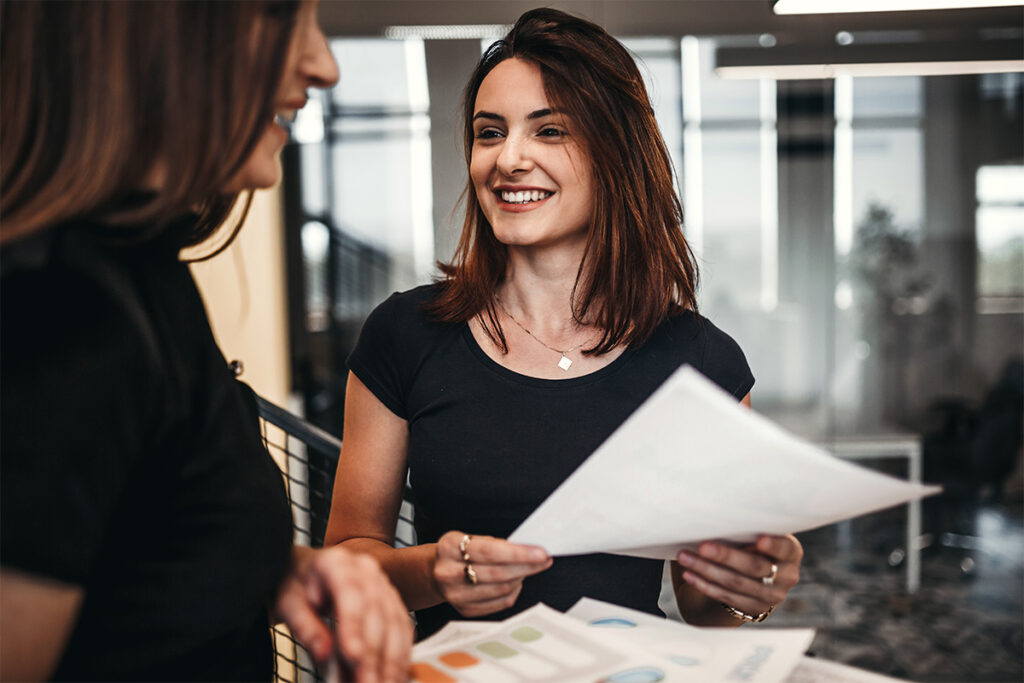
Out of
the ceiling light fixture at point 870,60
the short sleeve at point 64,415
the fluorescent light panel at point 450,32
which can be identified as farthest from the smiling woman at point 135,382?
the ceiling light fixture at point 870,60

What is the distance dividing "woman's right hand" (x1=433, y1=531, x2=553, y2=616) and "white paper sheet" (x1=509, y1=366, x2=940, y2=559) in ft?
0.08

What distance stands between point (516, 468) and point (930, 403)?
3146mm

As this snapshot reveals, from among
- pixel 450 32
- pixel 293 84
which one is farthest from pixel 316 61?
pixel 450 32

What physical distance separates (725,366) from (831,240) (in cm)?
267

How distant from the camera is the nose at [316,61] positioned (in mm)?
783

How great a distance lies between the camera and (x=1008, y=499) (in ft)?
12.0

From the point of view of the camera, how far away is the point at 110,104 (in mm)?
606

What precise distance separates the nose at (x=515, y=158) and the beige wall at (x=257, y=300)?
1.73 m

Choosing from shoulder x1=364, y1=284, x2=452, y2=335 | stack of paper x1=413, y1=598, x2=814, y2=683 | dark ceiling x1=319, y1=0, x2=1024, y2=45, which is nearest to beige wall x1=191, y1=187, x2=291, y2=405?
dark ceiling x1=319, y1=0, x2=1024, y2=45

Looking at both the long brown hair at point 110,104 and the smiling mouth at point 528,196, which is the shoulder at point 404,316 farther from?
the long brown hair at point 110,104

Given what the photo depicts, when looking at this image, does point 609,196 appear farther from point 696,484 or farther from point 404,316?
point 696,484

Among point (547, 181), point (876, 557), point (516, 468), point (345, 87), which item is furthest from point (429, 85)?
point (876, 557)

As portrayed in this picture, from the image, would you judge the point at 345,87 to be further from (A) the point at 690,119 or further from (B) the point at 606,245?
(B) the point at 606,245

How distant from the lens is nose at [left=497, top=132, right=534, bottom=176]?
1415 mm
